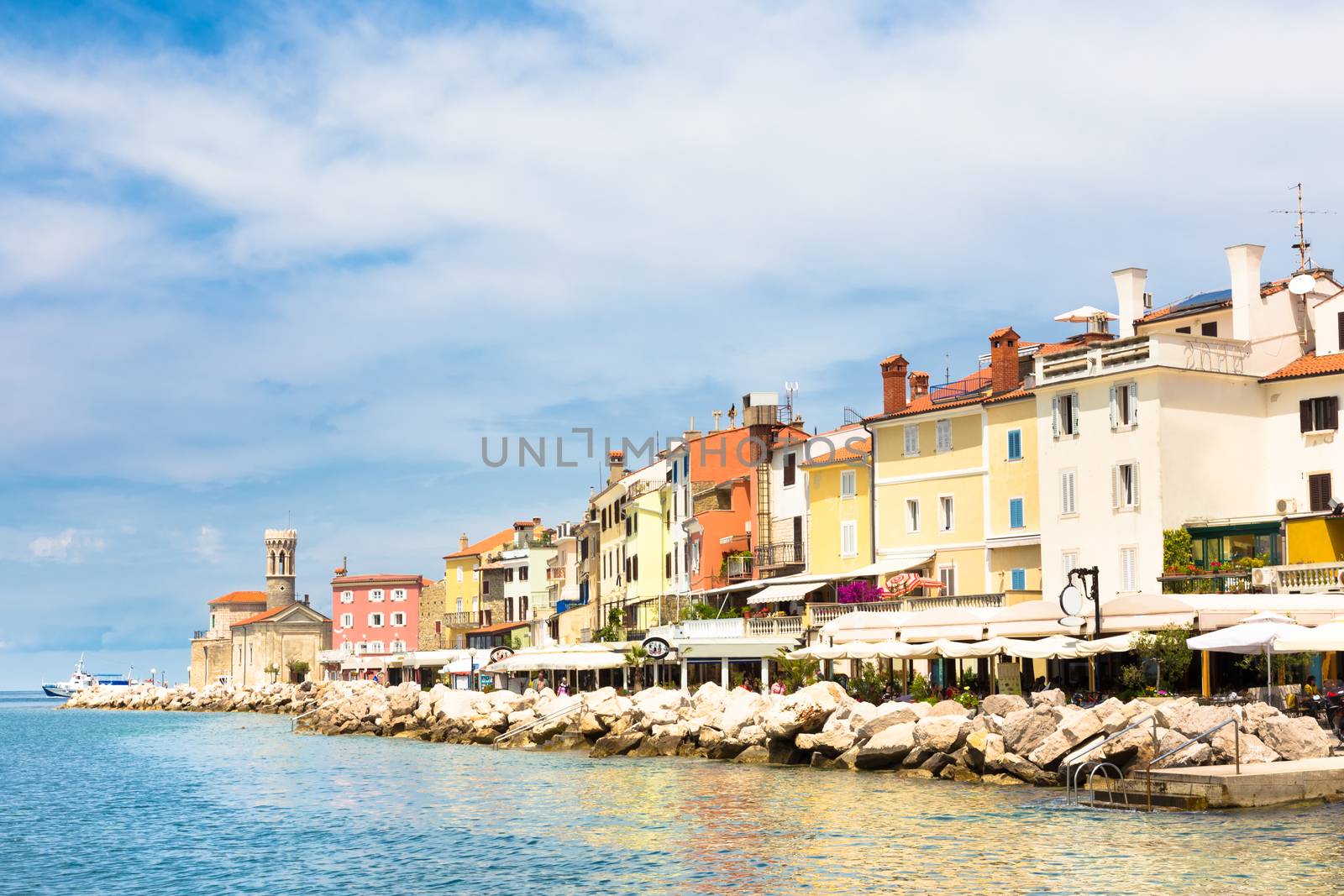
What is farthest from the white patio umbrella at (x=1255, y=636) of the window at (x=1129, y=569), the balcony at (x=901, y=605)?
the balcony at (x=901, y=605)

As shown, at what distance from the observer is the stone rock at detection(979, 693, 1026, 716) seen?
117 feet

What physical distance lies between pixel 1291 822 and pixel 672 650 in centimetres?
3418

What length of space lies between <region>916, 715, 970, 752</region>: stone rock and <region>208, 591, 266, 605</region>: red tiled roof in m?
129

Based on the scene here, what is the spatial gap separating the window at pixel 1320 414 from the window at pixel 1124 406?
523 cm

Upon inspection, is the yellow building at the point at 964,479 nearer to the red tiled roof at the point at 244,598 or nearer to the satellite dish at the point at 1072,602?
the satellite dish at the point at 1072,602

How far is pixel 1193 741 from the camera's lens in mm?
28203

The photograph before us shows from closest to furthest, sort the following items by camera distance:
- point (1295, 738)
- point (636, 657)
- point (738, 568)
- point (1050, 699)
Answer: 1. point (1295, 738)
2. point (1050, 699)
3. point (636, 657)
4. point (738, 568)

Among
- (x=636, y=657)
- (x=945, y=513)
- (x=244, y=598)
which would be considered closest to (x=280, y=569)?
(x=244, y=598)

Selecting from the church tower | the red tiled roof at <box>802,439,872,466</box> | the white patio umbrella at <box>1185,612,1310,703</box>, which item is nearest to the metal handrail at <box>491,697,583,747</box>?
the red tiled roof at <box>802,439,872,466</box>

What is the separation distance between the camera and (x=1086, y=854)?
23.6 m

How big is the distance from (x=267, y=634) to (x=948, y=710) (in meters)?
110

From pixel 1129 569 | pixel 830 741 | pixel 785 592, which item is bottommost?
pixel 830 741

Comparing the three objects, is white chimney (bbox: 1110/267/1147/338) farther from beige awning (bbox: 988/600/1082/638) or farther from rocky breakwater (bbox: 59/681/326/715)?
rocky breakwater (bbox: 59/681/326/715)

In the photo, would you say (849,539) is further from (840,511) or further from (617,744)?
(617,744)
